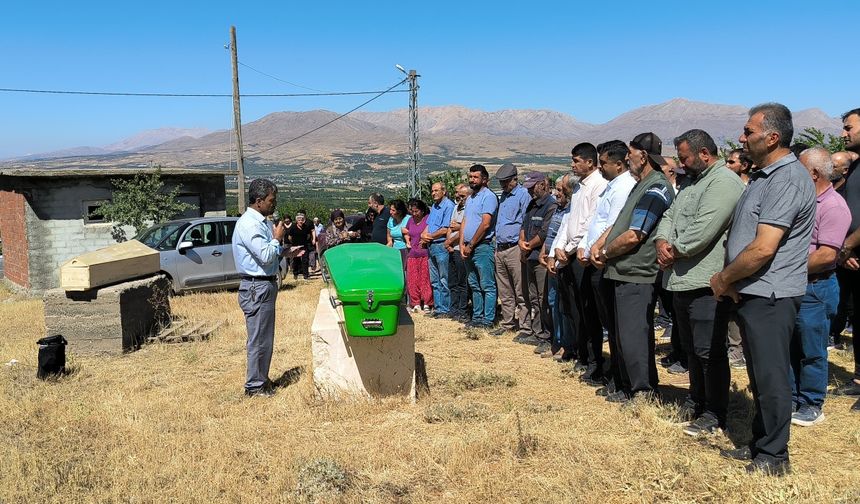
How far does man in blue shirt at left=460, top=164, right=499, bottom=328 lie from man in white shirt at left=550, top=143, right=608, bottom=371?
209 centimetres

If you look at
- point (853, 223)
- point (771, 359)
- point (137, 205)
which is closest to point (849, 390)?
point (853, 223)

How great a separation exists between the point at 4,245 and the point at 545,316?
17.0 metres

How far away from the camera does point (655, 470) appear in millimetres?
3895

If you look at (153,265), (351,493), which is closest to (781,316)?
(351,493)

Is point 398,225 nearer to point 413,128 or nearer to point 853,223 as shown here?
point 853,223

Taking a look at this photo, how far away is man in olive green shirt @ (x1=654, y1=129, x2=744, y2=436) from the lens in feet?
14.3

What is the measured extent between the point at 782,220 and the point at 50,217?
17.2 m

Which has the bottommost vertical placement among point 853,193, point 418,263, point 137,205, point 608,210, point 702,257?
point 418,263

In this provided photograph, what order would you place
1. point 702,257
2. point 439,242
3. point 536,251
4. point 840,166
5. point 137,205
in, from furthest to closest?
point 137,205 → point 439,242 → point 536,251 → point 840,166 → point 702,257

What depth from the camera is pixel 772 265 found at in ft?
12.2

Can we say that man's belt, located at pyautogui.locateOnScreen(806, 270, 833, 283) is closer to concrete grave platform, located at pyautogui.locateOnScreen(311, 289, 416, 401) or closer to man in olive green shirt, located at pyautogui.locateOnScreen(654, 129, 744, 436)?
man in olive green shirt, located at pyautogui.locateOnScreen(654, 129, 744, 436)

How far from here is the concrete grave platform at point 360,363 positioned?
5531 millimetres

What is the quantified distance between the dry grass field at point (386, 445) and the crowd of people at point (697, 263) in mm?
307

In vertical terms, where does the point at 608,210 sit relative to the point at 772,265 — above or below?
above
